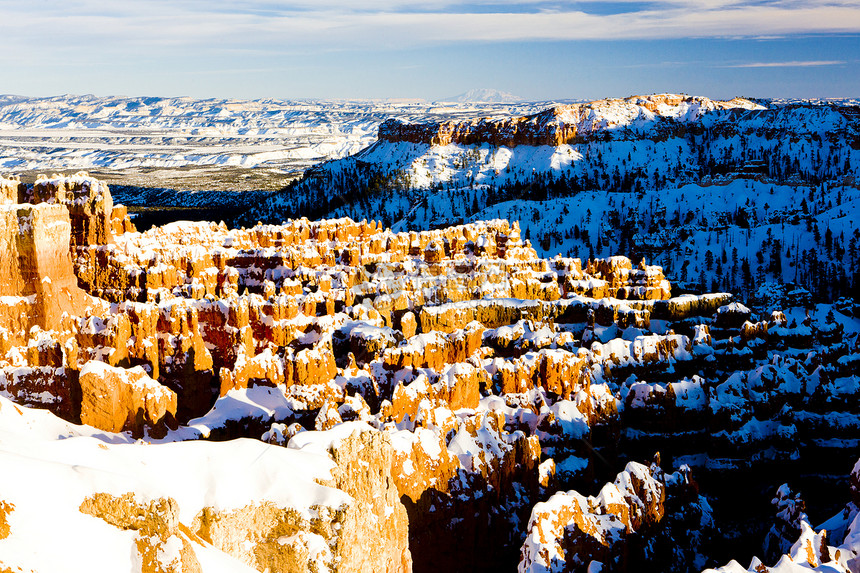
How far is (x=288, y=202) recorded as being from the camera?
13375 cm

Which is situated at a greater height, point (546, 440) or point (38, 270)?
point (38, 270)

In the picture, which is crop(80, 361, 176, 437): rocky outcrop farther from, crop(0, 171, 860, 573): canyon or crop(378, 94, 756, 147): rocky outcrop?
crop(378, 94, 756, 147): rocky outcrop

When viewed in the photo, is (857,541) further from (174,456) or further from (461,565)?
(174,456)

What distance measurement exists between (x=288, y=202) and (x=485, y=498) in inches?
4634

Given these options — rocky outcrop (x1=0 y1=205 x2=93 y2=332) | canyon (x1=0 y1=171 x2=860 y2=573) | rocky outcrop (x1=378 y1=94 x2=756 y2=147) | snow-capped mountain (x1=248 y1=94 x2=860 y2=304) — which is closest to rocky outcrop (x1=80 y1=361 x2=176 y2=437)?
canyon (x1=0 y1=171 x2=860 y2=573)

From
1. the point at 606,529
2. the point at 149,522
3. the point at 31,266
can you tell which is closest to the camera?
the point at 149,522

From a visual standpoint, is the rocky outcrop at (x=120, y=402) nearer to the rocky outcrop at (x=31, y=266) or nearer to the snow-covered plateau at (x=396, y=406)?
the snow-covered plateau at (x=396, y=406)

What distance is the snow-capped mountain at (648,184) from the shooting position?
238 ft

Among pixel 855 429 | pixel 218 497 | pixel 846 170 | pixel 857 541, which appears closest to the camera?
pixel 218 497

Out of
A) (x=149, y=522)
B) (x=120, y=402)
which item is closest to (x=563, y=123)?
(x=120, y=402)

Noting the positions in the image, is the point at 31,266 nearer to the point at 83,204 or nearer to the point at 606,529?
the point at 83,204

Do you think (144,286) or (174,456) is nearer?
(174,456)

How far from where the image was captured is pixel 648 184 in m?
111

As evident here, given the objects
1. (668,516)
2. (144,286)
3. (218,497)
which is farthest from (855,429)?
(144,286)
